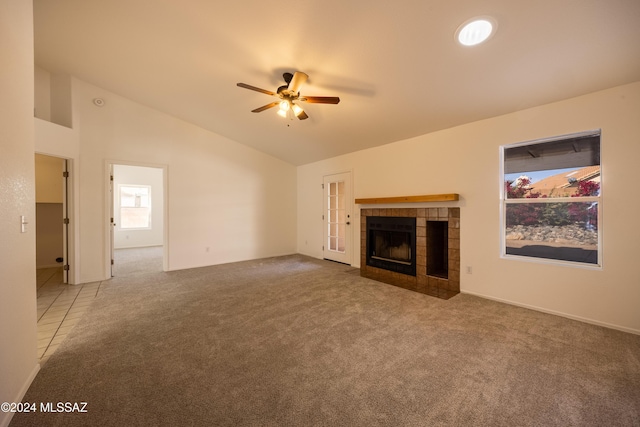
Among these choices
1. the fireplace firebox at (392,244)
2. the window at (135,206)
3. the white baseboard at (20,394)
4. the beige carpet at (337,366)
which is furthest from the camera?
the window at (135,206)

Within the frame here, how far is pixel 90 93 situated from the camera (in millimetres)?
4133

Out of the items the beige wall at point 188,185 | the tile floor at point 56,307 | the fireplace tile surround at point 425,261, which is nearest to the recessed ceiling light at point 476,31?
the fireplace tile surround at point 425,261

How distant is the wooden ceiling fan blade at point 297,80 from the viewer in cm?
260

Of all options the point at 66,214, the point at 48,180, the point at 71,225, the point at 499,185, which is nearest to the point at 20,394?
the point at 71,225

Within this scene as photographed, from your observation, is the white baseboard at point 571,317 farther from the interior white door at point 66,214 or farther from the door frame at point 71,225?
the interior white door at point 66,214

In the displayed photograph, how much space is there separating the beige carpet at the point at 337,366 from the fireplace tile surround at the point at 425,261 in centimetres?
44

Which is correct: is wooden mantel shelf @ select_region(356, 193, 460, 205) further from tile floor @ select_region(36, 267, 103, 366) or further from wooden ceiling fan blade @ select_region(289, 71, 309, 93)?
tile floor @ select_region(36, 267, 103, 366)

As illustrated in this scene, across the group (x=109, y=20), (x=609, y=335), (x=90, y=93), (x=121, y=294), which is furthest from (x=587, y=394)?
(x=90, y=93)

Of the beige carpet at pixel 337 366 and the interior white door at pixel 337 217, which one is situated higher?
the interior white door at pixel 337 217

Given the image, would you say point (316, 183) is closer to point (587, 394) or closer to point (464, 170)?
point (464, 170)

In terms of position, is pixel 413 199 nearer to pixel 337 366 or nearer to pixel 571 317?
pixel 571 317

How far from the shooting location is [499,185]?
10.4 feet

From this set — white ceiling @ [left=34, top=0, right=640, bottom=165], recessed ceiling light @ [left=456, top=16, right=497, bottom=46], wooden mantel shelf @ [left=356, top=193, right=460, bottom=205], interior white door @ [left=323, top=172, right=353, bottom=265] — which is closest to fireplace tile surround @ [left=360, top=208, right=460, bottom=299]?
wooden mantel shelf @ [left=356, top=193, right=460, bottom=205]

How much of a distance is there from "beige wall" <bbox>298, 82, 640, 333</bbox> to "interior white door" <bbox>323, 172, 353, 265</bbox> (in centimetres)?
74
